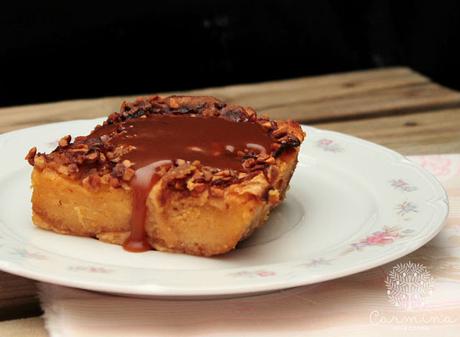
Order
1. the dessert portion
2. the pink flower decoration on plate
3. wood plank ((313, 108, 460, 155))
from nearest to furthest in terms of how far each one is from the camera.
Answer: the dessert portion
the pink flower decoration on plate
wood plank ((313, 108, 460, 155))

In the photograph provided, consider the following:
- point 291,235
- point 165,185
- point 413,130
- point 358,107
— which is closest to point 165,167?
point 165,185

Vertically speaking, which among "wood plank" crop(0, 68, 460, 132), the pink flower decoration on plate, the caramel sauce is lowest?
"wood plank" crop(0, 68, 460, 132)

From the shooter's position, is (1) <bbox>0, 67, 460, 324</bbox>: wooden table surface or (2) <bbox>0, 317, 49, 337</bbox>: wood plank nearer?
(2) <bbox>0, 317, 49, 337</bbox>: wood plank

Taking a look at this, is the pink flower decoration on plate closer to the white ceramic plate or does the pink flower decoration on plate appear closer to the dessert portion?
the white ceramic plate

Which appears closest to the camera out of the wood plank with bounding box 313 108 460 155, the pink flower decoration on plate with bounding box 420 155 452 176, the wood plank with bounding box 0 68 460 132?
the pink flower decoration on plate with bounding box 420 155 452 176

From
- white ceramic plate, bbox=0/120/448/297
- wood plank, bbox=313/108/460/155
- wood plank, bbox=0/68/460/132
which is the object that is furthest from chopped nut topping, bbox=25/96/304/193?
wood plank, bbox=0/68/460/132

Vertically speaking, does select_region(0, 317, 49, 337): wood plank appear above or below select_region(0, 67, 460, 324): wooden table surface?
above

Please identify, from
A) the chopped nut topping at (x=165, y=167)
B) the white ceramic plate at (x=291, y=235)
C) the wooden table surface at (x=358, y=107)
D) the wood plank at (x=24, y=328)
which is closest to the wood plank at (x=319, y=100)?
the wooden table surface at (x=358, y=107)
